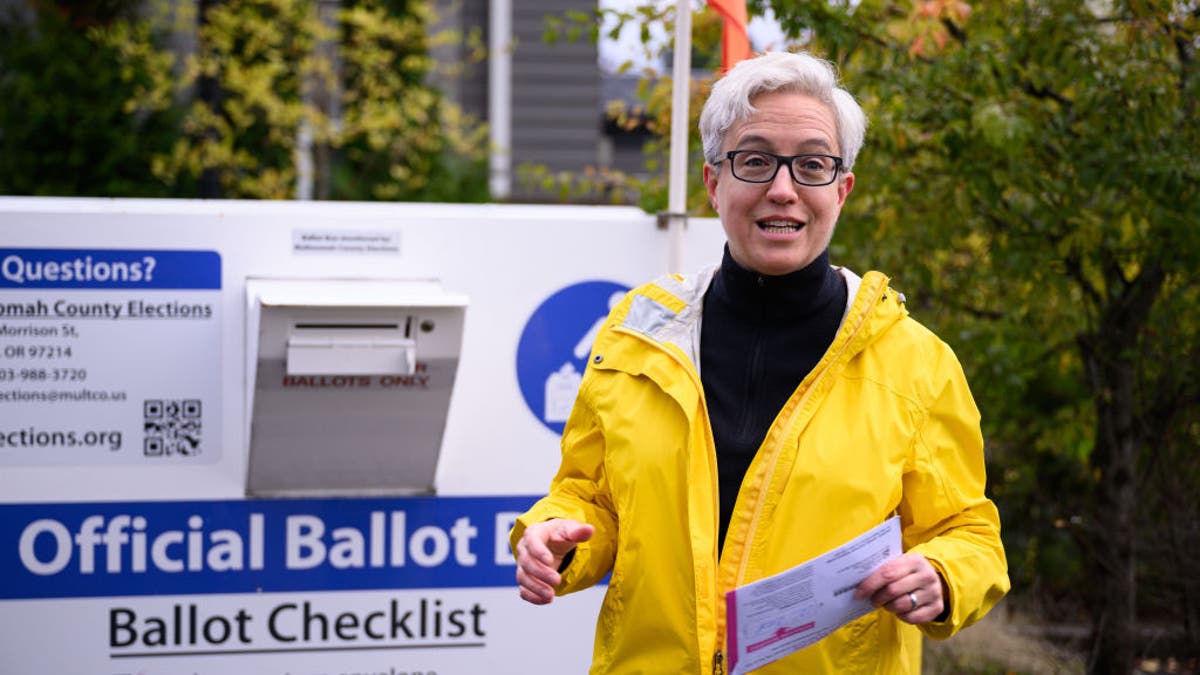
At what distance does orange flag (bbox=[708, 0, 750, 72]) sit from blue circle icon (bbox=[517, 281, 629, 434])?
2.53ft

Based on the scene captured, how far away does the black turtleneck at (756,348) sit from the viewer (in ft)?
7.13

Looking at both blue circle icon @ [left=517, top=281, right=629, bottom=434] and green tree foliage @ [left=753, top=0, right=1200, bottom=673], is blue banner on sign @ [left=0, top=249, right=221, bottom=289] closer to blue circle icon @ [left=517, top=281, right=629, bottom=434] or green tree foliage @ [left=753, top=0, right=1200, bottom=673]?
blue circle icon @ [left=517, top=281, right=629, bottom=434]

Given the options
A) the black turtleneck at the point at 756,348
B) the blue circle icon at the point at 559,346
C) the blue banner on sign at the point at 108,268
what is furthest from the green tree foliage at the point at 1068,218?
the blue banner on sign at the point at 108,268

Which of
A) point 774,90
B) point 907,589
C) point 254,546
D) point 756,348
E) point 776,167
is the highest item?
point 774,90

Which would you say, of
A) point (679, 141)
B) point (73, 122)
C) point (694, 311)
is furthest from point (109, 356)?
point (73, 122)

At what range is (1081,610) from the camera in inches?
239

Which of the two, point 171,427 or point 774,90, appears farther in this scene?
point 171,427

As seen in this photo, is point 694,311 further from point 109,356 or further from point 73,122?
point 73,122

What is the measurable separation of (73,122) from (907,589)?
28.3ft

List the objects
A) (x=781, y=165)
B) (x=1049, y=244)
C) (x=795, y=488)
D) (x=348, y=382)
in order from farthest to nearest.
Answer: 1. (x=1049, y=244)
2. (x=348, y=382)
3. (x=781, y=165)
4. (x=795, y=488)

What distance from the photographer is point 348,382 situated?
133 inches

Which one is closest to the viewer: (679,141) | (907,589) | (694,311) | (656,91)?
(907,589)

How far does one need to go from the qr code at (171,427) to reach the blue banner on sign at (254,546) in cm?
15

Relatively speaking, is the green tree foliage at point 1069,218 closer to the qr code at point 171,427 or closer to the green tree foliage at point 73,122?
the qr code at point 171,427
